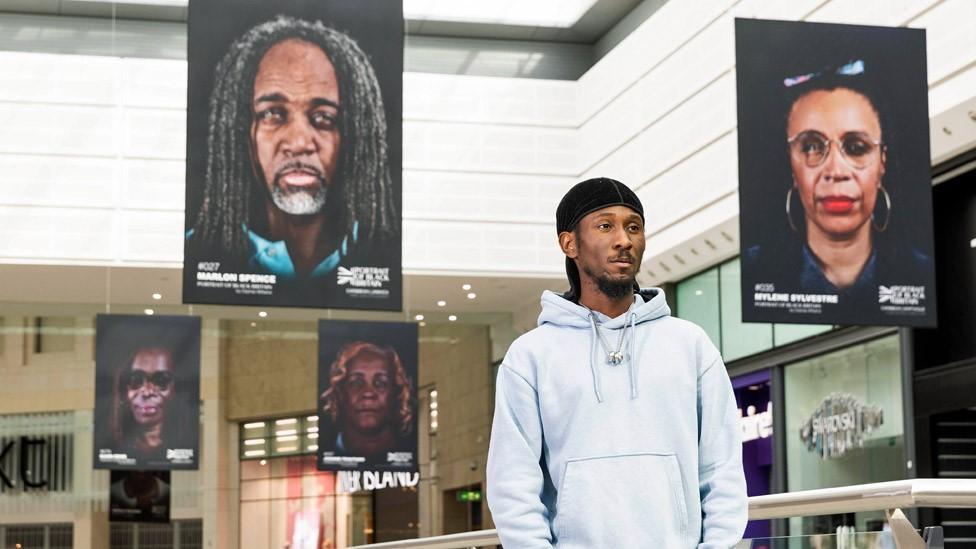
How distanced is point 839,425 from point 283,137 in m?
9.49

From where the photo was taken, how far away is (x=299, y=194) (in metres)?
15.3

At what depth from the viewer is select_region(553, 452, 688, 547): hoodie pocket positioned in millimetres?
3574

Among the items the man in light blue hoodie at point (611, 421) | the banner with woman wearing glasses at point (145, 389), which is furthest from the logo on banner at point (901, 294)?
the man in light blue hoodie at point (611, 421)

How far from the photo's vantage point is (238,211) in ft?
49.7

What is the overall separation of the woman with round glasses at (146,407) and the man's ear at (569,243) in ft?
57.6

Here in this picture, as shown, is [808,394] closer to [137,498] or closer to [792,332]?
[792,332]

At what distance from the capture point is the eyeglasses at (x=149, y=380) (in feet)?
67.9

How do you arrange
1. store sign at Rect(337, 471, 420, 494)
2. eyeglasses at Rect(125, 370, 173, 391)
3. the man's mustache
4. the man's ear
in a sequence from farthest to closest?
store sign at Rect(337, 471, 420, 494), eyeglasses at Rect(125, 370, 173, 391), the man's mustache, the man's ear

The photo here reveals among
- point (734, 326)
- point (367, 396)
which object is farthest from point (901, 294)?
point (734, 326)

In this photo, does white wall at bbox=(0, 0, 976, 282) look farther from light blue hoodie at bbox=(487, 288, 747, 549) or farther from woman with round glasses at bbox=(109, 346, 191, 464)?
light blue hoodie at bbox=(487, 288, 747, 549)

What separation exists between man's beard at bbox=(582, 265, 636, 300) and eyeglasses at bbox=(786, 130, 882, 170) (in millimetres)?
10861

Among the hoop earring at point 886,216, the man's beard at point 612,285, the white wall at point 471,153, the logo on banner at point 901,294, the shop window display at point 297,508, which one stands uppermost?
the white wall at point 471,153

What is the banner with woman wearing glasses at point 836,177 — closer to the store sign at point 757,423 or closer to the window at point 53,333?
the store sign at point 757,423

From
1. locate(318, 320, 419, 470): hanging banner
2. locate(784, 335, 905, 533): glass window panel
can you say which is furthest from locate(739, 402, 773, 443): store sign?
locate(318, 320, 419, 470): hanging banner
